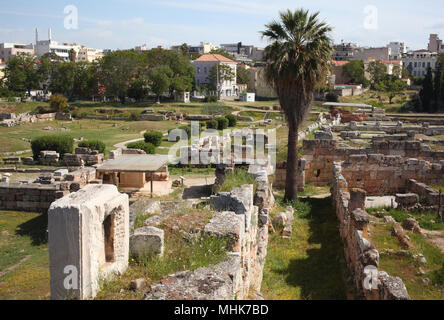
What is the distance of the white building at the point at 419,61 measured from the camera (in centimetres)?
11444

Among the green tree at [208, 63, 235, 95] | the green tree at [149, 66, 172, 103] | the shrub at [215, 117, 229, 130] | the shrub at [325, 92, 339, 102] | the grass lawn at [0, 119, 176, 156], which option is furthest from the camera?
the green tree at [208, 63, 235, 95]

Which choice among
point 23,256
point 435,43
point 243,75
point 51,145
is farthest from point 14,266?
point 435,43

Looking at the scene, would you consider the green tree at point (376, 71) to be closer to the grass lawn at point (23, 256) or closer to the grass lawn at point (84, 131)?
the grass lawn at point (84, 131)

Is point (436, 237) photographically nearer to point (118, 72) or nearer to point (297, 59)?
point (297, 59)

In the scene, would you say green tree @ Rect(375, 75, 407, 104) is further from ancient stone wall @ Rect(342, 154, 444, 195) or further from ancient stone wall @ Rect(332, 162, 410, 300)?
ancient stone wall @ Rect(332, 162, 410, 300)

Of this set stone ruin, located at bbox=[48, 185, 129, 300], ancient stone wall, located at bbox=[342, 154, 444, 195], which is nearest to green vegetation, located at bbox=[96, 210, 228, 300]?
stone ruin, located at bbox=[48, 185, 129, 300]

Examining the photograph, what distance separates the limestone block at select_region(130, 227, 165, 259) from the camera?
6586 millimetres

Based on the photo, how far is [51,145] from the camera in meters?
29.5

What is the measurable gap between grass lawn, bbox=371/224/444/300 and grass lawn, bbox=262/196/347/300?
108cm

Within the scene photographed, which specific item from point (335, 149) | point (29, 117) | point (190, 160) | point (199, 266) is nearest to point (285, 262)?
point (199, 266)

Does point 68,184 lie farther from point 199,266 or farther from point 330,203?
point 199,266

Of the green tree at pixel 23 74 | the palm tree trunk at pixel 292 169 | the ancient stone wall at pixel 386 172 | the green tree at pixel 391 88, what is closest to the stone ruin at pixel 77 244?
the palm tree trunk at pixel 292 169

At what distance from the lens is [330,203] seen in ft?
56.7

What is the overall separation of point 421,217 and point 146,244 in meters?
11.0
